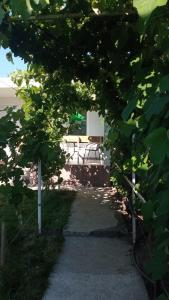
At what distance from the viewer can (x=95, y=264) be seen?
512 centimetres

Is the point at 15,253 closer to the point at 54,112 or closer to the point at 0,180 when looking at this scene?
the point at 0,180

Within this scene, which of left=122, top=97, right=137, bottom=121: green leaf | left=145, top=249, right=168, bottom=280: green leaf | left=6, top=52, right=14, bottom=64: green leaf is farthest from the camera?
left=6, top=52, right=14, bottom=64: green leaf

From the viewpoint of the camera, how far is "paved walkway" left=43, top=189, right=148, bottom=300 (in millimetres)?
4352

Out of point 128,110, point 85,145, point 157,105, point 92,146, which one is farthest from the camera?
point 85,145

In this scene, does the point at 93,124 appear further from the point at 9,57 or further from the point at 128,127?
the point at 128,127

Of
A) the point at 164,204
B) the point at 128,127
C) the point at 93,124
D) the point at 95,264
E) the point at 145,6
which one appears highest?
the point at 93,124

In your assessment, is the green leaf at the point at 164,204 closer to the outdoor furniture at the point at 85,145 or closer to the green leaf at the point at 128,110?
the green leaf at the point at 128,110

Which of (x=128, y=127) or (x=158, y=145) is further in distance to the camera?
(x=128, y=127)

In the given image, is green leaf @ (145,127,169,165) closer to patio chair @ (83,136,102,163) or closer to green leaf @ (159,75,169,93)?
green leaf @ (159,75,169,93)

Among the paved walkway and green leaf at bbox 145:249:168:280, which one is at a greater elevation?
green leaf at bbox 145:249:168:280

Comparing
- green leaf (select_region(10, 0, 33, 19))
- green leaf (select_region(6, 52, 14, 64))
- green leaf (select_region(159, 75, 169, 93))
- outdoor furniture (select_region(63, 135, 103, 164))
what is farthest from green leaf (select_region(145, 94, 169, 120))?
outdoor furniture (select_region(63, 135, 103, 164))

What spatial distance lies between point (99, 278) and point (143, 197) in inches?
38.3

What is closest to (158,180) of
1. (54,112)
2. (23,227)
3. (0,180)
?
(0,180)

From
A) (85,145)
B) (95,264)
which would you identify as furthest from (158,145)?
(85,145)
